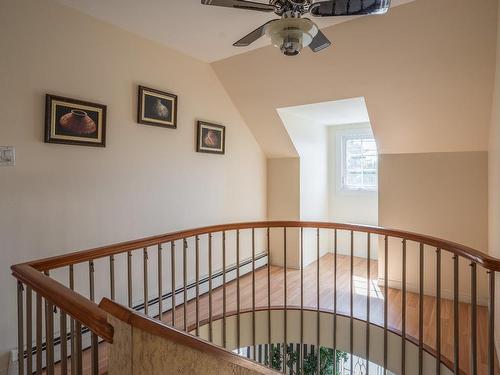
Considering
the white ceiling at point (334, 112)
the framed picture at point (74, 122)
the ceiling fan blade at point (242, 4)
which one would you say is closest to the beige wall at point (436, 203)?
the white ceiling at point (334, 112)

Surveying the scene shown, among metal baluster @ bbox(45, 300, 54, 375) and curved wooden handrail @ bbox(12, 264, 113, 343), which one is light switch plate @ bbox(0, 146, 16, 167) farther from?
metal baluster @ bbox(45, 300, 54, 375)

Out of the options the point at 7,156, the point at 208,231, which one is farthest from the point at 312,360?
the point at 7,156

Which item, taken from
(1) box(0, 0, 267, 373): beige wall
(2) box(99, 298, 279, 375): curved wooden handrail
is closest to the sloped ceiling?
(1) box(0, 0, 267, 373): beige wall

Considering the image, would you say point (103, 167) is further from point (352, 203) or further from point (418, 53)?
point (352, 203)

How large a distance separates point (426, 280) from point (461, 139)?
5.26ft

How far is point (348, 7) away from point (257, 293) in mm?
2960

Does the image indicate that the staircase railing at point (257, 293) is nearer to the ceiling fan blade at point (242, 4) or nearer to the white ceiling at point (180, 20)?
the ceiling fan blade at point (242, 4)

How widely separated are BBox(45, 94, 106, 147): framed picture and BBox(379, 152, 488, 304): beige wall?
3119 mm

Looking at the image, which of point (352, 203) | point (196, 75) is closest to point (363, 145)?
point (352, 203)

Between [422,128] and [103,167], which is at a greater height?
[422,128]

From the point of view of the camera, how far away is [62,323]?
112 cm

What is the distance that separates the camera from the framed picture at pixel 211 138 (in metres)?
3.40

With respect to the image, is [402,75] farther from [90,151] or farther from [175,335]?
[175,335]

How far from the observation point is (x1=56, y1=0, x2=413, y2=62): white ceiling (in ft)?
7.48
